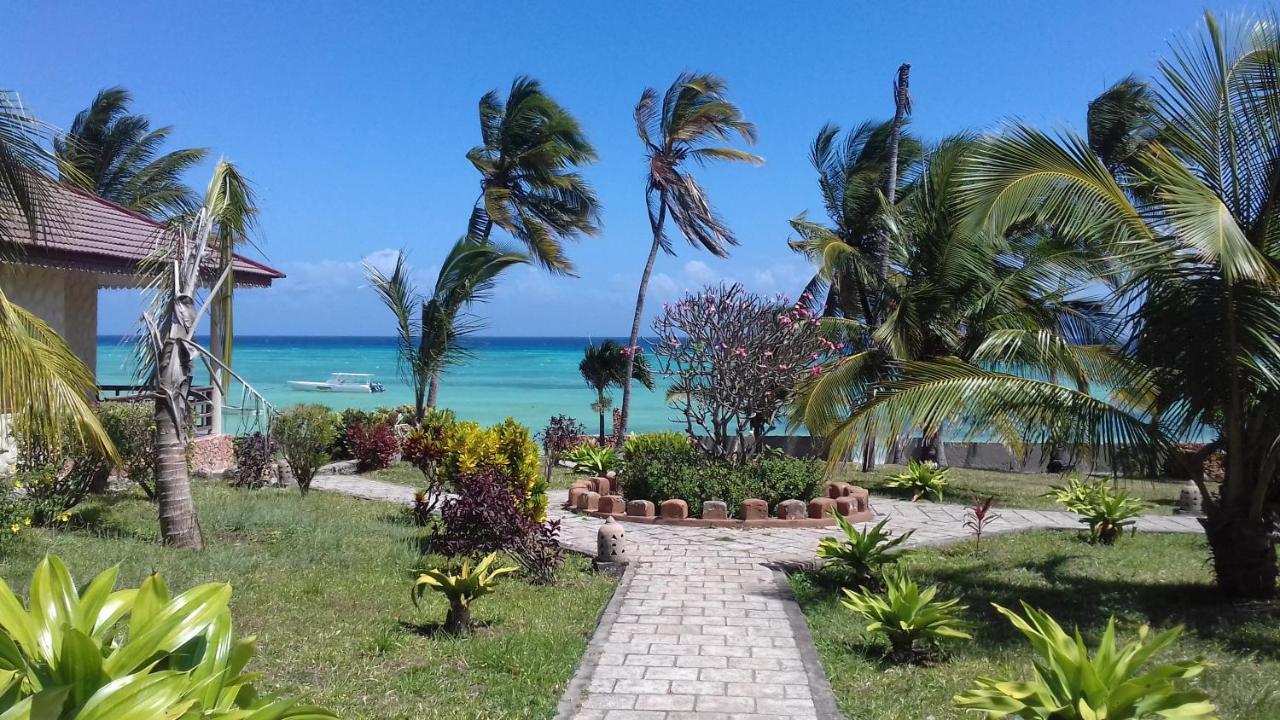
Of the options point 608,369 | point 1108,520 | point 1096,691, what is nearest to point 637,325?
point 608,369

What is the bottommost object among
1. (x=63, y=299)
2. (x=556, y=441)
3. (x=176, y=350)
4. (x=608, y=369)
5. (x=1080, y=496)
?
(x=1080, y=496)

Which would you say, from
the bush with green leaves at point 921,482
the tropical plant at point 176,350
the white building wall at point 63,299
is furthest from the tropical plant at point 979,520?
the white building wall at point 63,299

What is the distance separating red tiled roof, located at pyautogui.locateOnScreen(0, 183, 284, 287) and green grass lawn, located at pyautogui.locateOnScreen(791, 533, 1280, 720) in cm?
774

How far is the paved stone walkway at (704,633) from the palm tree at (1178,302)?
1.80 metres

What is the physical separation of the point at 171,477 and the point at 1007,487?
42.9 feet

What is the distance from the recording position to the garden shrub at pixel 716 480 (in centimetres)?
1147

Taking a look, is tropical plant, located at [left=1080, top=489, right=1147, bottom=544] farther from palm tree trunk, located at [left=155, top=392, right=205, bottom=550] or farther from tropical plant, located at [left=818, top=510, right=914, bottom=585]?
palm tree trunk, located at [left=155, top=392, right=205, bottom=550]

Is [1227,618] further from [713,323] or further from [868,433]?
[713,323]

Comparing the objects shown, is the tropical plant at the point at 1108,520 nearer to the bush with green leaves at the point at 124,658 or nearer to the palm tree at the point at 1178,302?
the palm tree at the point at 1178,302

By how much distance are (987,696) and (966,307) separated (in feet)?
35.6

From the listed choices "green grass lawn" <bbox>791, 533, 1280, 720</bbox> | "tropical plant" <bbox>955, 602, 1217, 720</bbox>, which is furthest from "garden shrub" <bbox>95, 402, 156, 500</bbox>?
"tropical plant" <bbox>955, 602, 1217, 720</bbox>

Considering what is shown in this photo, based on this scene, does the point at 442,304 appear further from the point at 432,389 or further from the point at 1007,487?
the point at 1007,487

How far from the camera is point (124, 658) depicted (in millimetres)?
2174

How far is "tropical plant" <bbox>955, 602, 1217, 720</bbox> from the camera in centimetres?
363
